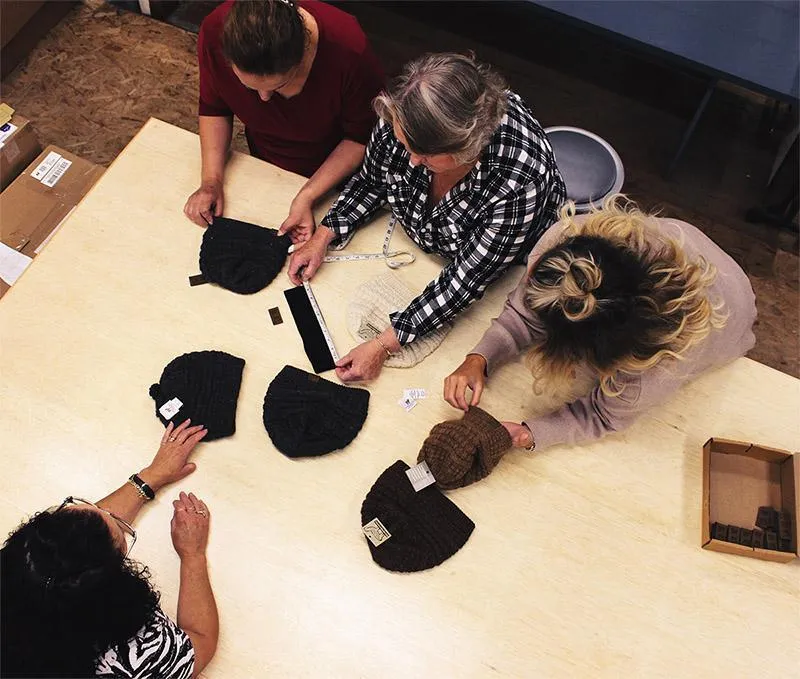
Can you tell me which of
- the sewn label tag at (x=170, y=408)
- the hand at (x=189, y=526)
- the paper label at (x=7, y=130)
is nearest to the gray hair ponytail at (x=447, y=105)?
the sewn label tag at (x=170, y=408)

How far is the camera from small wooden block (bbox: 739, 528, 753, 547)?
5.15ft

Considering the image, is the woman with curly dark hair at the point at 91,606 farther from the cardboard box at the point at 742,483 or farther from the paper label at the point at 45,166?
the paper label at the point at 45,166

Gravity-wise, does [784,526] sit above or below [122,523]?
above

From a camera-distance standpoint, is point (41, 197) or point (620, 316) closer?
point (620, 316)

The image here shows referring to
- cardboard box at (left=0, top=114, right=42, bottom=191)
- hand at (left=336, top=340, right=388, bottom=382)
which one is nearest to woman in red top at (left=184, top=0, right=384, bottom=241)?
hand at (left=336, top=340, right=388, bottom=382)

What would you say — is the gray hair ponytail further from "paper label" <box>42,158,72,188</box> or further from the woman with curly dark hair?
"paper label" <box>42,158,72,188</box>

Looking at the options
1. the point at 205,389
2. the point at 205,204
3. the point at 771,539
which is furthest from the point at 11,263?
the point at 771,539

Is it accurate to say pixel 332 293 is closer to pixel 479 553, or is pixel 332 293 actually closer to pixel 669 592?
pixel 479 553

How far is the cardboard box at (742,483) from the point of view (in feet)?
5.26

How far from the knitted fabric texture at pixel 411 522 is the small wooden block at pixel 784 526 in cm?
69

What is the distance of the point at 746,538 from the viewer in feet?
5.18

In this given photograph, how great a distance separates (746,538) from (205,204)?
1.57 m

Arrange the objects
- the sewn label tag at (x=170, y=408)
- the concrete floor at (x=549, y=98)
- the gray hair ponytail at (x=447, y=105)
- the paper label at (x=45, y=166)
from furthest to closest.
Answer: the concrete floor at (x=549, y=98)
the paper label at (x=45, y=166)
the sewn label tag at (x=170, y=408)
the gray hair ponytail at (x=447, y=105)

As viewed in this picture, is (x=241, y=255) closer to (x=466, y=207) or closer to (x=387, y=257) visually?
(x=387, y=257)
